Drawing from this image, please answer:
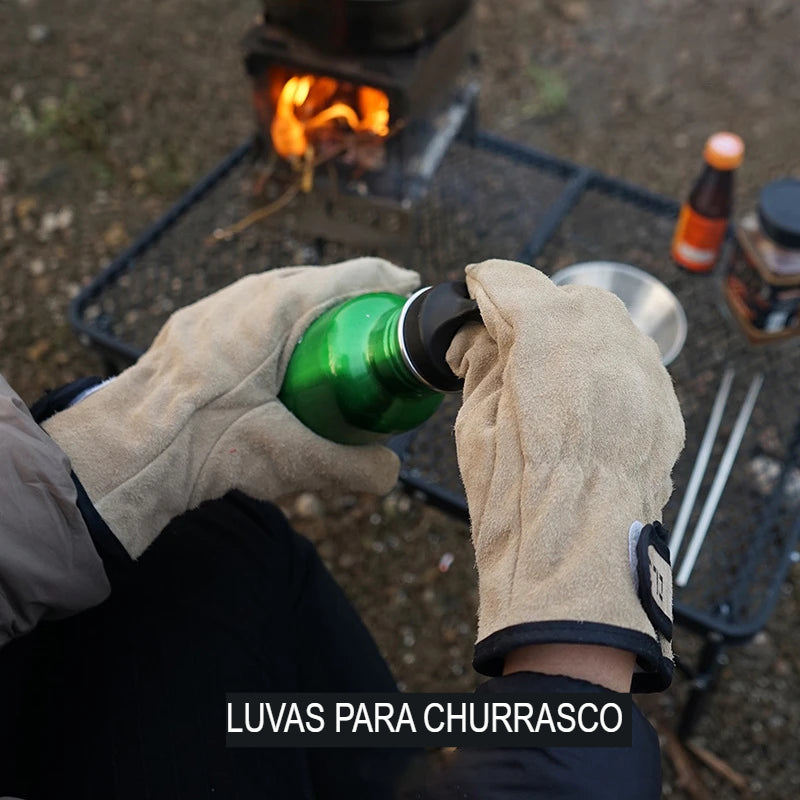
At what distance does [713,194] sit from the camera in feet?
5.78

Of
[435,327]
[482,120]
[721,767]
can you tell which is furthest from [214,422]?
[482,120]

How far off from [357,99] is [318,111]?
10cm

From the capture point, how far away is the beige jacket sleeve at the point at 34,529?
86cm

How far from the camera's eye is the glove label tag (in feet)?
2.51

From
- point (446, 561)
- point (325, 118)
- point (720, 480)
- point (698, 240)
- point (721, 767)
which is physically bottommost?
point (721, 767)

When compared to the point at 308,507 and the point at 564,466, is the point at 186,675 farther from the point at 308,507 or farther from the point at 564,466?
Answer: the point at 308,507

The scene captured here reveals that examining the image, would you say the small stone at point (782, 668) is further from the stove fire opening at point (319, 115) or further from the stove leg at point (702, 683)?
the stove fire opening at point (319, 115)

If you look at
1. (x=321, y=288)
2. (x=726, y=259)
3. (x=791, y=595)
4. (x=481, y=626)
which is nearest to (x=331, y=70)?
(x=321, y=288)

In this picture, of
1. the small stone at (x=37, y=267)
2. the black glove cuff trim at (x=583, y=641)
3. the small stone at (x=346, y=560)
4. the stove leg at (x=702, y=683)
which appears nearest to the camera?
the black glove cuff trim at (x=583, y=641)

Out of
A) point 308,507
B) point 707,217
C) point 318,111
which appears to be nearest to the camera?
point 707,217

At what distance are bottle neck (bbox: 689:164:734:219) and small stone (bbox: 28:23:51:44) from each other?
2.30m

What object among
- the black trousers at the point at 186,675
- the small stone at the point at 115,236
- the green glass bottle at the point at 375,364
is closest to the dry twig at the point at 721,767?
the black trousers at the point at 186,675

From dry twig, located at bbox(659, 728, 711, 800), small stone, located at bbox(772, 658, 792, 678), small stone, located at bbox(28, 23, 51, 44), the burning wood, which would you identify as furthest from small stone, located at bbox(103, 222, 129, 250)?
small stone, located at bbox(772, 658, 792, 678)

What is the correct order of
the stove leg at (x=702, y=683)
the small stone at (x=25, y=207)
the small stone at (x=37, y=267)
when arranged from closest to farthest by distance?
the stove leg at (x=702, y=683)
the small stone at (x=37, y=267)
the small stone at (x=25, y=207)
